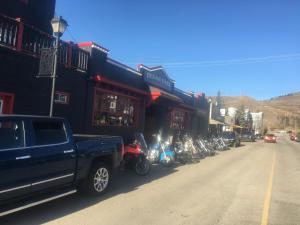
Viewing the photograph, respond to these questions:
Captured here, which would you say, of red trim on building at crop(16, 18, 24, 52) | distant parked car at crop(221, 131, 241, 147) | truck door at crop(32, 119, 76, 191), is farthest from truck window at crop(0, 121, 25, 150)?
distant parked car at crop(221, 131, 241, 147)

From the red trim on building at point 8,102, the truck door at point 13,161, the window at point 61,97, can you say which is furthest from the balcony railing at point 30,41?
the truck door at point 13,161

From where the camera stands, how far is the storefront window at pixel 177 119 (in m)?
25.4

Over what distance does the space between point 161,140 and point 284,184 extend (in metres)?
5.20

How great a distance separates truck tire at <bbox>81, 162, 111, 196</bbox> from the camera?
25.6 ft

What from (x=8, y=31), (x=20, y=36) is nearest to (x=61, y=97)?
(x=20, y=36)

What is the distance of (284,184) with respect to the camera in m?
11.5

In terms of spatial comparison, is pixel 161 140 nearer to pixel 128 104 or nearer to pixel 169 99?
pixel 128 104

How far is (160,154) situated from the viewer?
47.0ft

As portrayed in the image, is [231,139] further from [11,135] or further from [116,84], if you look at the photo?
[11,135]

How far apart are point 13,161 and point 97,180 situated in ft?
8.81

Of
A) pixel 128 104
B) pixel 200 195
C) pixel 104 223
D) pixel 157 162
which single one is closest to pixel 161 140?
pixel 157 162

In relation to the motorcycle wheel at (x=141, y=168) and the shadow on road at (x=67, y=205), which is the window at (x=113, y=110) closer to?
the motorcycle wheel at (x=141, y=168)

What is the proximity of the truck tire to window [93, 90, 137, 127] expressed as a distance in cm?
675

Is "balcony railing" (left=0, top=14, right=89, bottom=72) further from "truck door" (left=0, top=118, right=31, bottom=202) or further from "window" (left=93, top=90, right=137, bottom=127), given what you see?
"truck door" (left=0, top=118, right=31, bottom=202)
